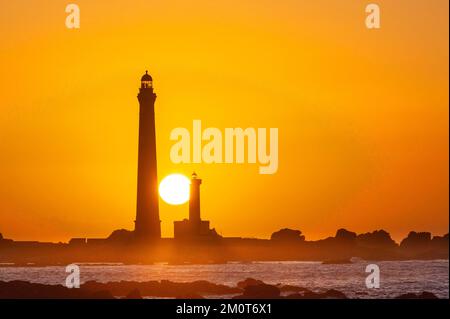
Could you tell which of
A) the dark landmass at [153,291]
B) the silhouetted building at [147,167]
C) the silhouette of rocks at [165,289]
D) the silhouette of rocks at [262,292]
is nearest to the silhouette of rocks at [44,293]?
the dark landmass at [153,291]

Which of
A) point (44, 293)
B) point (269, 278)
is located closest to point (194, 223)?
point (269, 278)

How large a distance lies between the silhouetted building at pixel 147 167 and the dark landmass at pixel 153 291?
17.6m

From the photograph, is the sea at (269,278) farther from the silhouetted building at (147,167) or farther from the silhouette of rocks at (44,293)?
the silhouette of rocks at (44,293)

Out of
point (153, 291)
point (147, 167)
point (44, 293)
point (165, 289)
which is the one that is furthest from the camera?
point (147, 167)

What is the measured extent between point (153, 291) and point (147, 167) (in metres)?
26.2

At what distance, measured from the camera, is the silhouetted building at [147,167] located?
10419 cm

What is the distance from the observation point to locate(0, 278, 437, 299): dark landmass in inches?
2356

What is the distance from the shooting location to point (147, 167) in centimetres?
10412

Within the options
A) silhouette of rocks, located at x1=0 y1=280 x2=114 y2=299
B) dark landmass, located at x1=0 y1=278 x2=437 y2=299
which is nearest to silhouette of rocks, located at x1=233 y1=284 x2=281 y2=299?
dark landmass, located at x1=0 y1=278 x2=437 y2=299

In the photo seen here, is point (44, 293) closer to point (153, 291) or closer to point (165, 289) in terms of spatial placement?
point (165, 289)

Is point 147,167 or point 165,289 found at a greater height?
point 147,167

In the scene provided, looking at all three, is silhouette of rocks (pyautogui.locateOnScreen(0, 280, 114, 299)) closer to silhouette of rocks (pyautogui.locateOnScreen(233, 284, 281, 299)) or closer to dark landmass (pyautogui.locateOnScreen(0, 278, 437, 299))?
dark landmass (pyautogui.locateOnScreen(0, 278, 437, 299))
